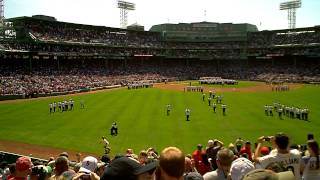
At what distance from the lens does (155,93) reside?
5941 cm

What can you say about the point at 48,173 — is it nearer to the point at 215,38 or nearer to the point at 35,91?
the point at 35,91

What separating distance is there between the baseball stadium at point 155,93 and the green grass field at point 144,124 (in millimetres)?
108

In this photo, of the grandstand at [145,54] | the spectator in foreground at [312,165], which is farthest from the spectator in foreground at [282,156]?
the grandstand at [145,54]

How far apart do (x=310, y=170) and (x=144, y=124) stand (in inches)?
975

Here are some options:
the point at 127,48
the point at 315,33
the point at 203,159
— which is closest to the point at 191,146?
the point at 203,159

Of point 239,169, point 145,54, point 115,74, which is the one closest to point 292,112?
point 239,169

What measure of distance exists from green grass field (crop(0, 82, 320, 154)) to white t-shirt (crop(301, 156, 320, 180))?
1457 cm

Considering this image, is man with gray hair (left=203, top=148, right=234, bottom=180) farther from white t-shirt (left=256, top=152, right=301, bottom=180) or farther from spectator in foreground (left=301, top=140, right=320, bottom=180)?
spectator in foreground (left=301, top=140, right=320, bottom=180)

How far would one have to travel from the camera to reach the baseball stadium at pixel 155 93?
77.3ft

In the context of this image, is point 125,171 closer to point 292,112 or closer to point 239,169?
point 239,169

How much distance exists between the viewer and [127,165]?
13.7ft

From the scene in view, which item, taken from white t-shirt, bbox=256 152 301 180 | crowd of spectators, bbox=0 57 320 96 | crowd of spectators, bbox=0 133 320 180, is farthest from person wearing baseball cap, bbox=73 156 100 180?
crowd of spectators, bbox=0 57 320 96

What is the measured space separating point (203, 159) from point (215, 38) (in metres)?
110

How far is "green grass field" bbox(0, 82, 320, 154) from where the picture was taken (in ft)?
88.5
